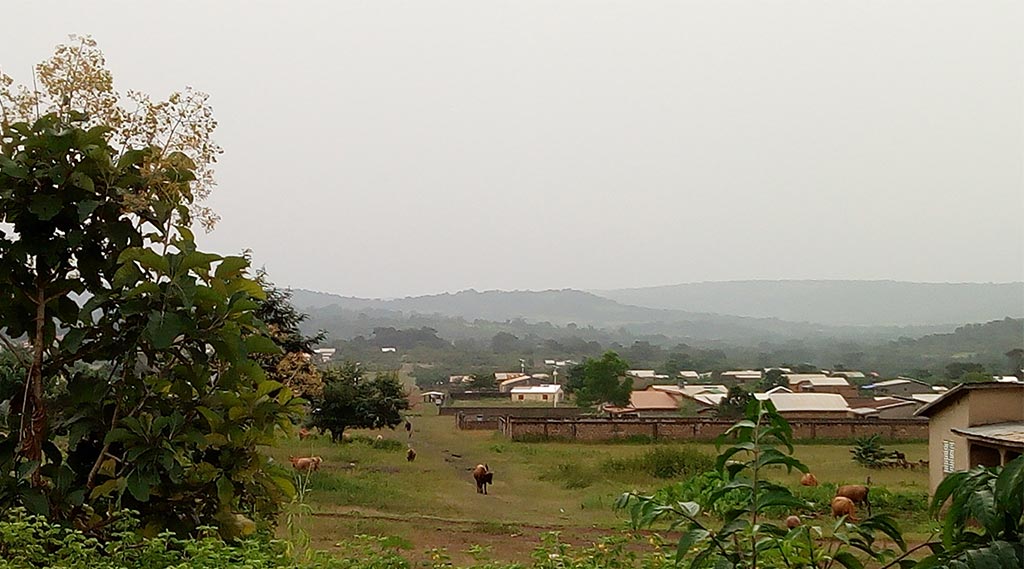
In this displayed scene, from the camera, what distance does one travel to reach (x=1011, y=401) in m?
7.22

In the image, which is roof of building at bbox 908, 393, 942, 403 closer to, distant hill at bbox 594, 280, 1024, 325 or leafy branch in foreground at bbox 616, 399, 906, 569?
distant hill at bbox 594, 280, 1024, 325

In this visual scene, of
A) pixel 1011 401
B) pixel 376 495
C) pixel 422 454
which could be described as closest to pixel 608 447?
pixel 422 454

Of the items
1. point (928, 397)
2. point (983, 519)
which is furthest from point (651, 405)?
point (983, 519)

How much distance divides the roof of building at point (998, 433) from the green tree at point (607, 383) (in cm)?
1390

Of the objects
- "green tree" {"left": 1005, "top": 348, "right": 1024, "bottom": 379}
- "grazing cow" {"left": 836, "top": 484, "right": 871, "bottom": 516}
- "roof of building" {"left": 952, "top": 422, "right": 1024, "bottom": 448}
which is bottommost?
"grazing cow" {"left": 836, "top": 484, "right": 871, "bottom": 516}

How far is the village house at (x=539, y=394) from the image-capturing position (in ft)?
82.1

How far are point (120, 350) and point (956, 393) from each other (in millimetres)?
7342

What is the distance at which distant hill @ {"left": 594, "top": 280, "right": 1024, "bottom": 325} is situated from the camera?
26.2 meters

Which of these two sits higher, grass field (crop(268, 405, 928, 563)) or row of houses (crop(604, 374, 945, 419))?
row of houses (crop(604, 374, 945, 419))

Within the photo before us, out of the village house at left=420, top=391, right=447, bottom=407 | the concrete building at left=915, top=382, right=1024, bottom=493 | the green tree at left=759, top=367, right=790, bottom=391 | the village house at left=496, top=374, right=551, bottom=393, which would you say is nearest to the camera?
the concrete building at left=915, top=382, right=1024, bottom=493

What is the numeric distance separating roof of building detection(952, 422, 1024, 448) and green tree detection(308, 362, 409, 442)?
9.46 metres

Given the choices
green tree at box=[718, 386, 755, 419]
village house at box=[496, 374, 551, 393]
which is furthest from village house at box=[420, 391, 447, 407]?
green tree at box=[718, 386, 755, 419]

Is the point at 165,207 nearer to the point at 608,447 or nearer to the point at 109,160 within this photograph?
the point at 109,160

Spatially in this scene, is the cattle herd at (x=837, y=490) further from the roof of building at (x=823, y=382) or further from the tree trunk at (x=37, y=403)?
the roof of building at (x=823, y=382)
